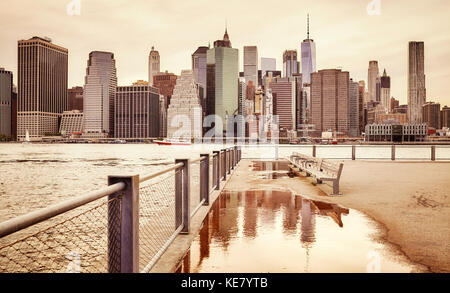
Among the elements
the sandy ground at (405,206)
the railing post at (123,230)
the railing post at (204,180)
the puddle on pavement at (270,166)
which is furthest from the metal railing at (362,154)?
the railing post at (123,230)

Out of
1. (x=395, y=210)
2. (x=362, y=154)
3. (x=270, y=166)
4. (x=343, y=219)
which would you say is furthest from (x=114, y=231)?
(x=362, y=154)

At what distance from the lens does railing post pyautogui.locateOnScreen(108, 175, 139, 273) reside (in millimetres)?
3871

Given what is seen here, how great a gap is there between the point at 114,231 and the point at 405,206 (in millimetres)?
8242

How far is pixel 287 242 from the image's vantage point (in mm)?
6465

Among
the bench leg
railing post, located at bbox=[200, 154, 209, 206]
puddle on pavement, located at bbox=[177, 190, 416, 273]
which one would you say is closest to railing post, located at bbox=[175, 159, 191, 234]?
puddle on pavement, located at bbox=[177, 190, 416, 273]

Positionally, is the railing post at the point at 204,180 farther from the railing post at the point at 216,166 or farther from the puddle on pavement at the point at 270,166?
the puddle on pavement at the point at 270,166

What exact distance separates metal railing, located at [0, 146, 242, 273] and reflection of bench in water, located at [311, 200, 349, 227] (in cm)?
284

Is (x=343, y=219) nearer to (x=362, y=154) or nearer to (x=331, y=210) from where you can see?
(x=331, y=210)

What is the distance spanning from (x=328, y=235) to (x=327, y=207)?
282 centimetres
